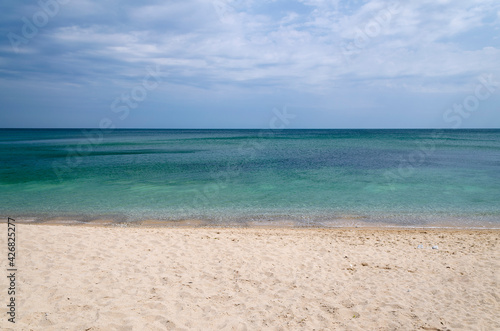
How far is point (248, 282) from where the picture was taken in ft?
20.3

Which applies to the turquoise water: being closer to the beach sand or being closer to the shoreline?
the shoreline

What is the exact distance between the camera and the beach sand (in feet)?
15.7

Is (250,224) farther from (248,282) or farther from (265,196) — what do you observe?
(248,282)

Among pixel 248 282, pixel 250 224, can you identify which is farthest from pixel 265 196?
pixel 248 282

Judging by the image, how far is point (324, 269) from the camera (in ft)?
22.9

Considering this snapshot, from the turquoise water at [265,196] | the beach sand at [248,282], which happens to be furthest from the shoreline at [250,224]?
the beach sand at [248,282]

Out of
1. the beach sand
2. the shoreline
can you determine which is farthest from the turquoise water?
the beach sand

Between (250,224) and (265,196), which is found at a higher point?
(265,196)

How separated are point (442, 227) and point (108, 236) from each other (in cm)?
1147

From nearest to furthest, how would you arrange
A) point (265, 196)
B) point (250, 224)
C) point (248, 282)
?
point (248, 282) → point (250, 224) → point (265, 196)

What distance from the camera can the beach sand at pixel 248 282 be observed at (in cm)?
479

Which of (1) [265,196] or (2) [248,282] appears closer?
(2) [248,282]

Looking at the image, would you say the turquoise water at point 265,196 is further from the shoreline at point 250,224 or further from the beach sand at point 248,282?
the beach sand at point 248,282

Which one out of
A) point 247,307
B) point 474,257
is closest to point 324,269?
point 247,307
